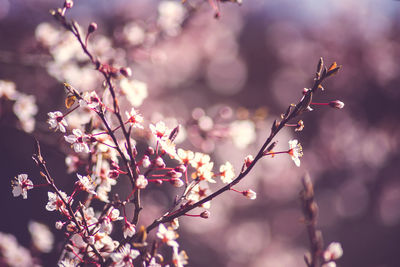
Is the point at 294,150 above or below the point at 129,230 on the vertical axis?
above

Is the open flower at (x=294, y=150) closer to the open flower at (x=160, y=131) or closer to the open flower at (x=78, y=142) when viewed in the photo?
the open flower at (x=160, y=131)

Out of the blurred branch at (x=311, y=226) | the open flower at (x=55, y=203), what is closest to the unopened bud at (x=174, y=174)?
the open flower at (x=55, y=203)

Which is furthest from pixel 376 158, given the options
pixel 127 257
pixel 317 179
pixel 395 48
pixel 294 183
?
pixel 127 257

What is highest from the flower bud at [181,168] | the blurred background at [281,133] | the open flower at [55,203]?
the blurred background at [281,133]

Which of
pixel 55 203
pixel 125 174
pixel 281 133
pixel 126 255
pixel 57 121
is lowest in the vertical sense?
pixel 126 255

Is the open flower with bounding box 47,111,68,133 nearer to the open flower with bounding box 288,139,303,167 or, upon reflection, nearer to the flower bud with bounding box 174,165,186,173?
the flower bud with bounding box 174,165,186,173

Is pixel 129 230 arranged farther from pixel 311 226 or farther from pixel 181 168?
pixel 311 226

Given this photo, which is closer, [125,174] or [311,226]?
[125,174]

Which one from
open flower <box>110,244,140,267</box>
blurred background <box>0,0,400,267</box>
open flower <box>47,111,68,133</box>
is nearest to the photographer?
open flower <box>110,244,140,267</box>

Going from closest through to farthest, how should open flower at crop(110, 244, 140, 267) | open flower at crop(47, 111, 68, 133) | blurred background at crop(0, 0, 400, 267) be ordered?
open flower at crop(110, 244, 140, 267) < open flower at crop(47, 111, 68, 133) < blurred background at crop(0, 0, 400, 267)

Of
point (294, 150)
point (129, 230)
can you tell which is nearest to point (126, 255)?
point (129, 230)

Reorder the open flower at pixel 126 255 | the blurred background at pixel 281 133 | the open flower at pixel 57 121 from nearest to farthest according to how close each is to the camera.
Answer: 1. the open flower at pixel 126 255
2. the open flower at pixel 57 121
3. the blurred background at pixel 281 133

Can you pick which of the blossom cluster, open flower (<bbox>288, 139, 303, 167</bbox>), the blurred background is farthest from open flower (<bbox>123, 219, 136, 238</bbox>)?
the blurred background

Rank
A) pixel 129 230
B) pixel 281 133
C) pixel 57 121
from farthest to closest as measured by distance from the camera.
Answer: pixel 281 133
pixel 57 121
pixel 129 230
